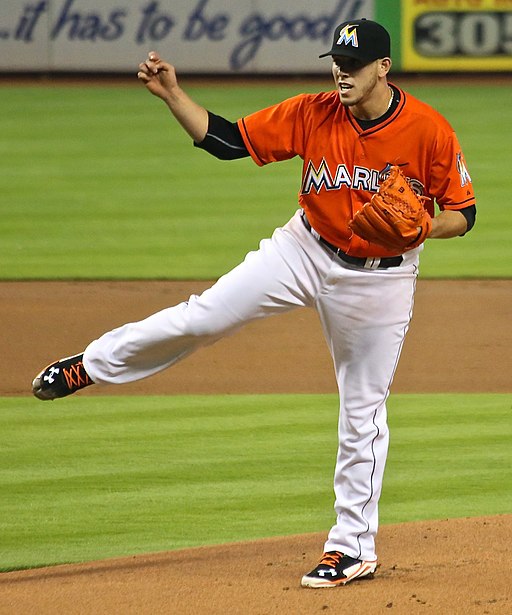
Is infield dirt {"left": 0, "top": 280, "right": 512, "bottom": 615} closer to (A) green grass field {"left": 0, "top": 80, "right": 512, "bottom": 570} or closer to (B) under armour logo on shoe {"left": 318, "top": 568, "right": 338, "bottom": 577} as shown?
(B) under armour logo on shoe {"left": 318, "top": 568, "right": 338, "bottom": 577}

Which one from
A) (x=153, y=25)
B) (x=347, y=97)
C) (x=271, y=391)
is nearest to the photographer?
(x=347, y=97)

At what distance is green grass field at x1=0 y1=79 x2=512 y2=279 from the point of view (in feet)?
36.1

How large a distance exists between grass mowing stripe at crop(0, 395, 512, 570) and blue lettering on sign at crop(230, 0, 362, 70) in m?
12.6

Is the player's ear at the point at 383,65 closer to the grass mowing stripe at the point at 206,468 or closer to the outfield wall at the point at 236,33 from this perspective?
the grass mowing stripe at the point at 206,468

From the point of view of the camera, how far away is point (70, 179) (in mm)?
A: 14133

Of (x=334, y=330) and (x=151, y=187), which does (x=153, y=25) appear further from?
(x=334, y=330)

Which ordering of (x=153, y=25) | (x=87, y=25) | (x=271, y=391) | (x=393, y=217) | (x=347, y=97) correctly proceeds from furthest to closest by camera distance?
(x=153, y=25) < (x=87, y=25) < (x=271, y=391) < (x=347, y=97) < (x=393, y=217)

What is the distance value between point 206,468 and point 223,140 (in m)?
2.05

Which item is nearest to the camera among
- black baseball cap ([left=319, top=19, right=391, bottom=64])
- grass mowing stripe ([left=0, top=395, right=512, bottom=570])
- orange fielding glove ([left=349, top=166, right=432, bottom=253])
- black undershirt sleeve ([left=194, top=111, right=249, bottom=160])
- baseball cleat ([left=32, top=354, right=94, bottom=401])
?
orange fielding glove ([left=349, top=166, right=432, bottom=253])

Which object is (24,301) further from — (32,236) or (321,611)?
(321,611)

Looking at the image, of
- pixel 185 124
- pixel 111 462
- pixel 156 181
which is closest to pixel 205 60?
pixel 156 181

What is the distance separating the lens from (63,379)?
4.28 metres

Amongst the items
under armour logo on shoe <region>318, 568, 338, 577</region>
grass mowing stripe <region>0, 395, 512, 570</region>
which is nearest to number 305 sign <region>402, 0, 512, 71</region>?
grass mowing stripe <region>0, 395, 512, 570</region>

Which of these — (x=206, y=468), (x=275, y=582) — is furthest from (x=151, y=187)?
(x=275, y=582)
